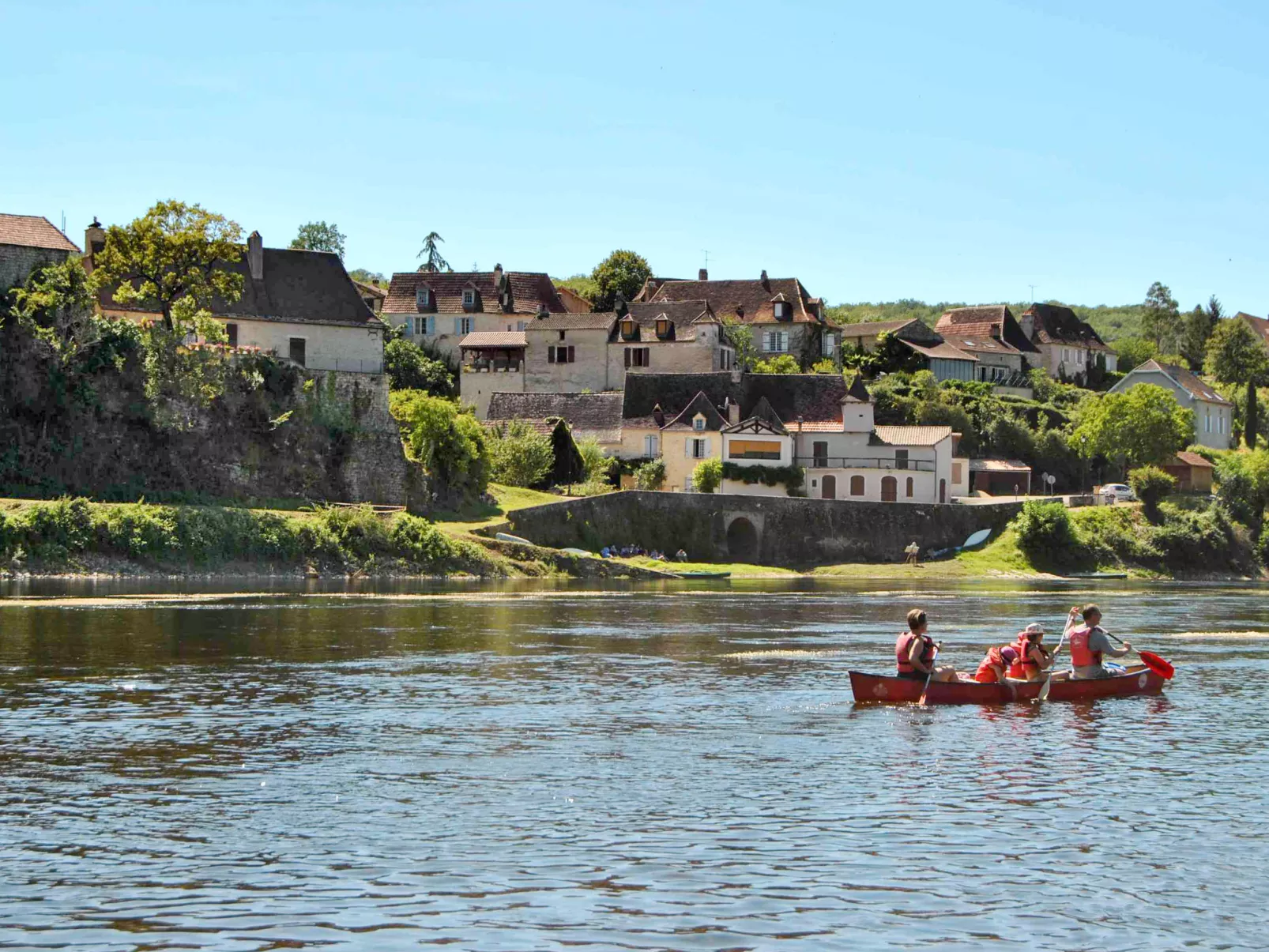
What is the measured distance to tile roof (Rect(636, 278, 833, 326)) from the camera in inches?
4926

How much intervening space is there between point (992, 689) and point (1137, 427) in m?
79.4

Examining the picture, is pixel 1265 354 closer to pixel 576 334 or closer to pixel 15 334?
pixel 576 334

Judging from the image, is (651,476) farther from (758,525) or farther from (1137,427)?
(1137,427)

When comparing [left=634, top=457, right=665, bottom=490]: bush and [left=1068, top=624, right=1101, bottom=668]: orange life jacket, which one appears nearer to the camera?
[left=1068, top=624, right=1101, bottom=668]: orange life jacket

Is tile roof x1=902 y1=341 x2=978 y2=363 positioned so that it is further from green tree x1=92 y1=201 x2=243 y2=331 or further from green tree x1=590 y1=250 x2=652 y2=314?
green tree x1=92 y1=201 x2=243 y2=331

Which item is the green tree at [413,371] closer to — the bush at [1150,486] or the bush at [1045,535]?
the bush at [1045,535]

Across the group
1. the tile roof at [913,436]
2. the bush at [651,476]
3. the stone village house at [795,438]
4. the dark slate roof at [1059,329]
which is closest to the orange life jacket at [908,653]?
the stone village house at [795,438]

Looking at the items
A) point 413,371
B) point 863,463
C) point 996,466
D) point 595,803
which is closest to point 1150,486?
point 996,466

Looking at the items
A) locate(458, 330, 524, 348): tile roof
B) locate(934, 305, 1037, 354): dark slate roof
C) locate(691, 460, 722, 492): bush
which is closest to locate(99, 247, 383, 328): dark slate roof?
locate(691, 460, 722, 492): bush

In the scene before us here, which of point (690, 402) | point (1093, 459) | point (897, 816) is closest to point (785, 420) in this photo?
point (690, 402)

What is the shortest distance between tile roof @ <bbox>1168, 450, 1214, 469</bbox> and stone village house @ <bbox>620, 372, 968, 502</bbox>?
16.9 meters

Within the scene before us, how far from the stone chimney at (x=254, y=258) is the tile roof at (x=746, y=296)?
136ft

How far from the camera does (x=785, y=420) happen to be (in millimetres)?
99688

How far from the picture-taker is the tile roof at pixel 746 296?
125 metres
